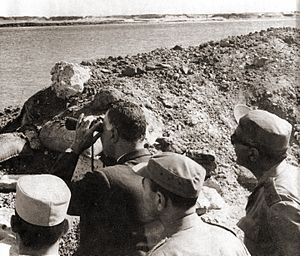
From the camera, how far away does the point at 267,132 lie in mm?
3232

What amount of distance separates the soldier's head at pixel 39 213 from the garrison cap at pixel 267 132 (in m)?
1.12

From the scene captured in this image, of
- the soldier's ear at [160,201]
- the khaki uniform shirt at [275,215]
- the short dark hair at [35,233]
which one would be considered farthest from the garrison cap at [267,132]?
the short dark hair at [35,233]

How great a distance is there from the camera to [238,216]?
7.33 m

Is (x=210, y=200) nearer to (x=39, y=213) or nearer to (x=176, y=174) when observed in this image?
(x=176, y=174)

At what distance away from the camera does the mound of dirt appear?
8332 mm

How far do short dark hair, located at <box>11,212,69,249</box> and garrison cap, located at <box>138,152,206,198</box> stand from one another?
0.49m

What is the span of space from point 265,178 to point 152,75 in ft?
22.1

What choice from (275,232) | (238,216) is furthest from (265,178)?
(238,216)

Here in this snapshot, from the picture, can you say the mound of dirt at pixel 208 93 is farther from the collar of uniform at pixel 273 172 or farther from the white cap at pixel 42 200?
the white cap at pixel 42 200

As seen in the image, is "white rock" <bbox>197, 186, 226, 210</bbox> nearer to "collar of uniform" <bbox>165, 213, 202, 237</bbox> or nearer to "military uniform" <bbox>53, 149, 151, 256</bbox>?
"military uniform" <bbox>53, 149, 151, 256</bbox>

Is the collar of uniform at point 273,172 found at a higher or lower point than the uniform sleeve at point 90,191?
higher

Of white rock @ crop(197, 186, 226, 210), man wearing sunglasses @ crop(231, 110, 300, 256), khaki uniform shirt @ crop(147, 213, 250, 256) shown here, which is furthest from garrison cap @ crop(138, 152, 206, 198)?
white rock @ crop(197, 186, 226, 210)

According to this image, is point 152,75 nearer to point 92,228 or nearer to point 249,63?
point 249,63

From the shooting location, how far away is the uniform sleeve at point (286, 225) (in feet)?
9.53
